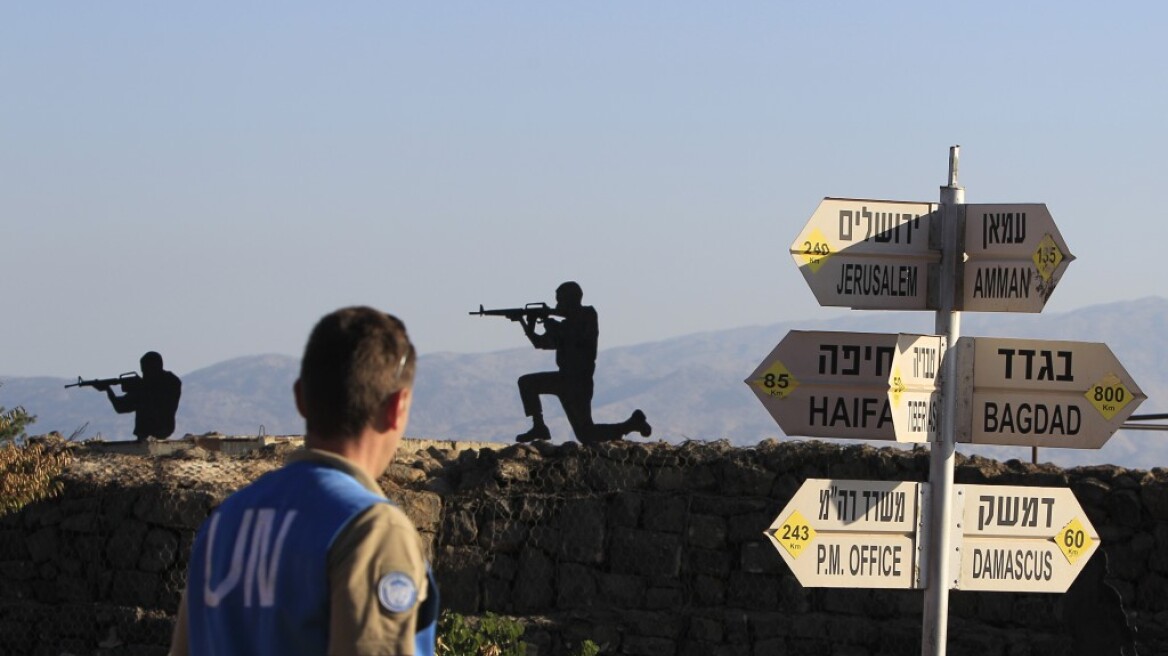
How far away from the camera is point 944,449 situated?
215 inches

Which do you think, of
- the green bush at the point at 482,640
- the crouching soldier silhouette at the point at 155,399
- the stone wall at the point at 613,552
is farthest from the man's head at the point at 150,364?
the green bush at the point at 482,640

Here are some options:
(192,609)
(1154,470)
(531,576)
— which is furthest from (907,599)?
(192,609)

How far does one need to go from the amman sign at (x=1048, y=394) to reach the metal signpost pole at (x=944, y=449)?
0.08m

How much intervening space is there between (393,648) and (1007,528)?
3.53 metres

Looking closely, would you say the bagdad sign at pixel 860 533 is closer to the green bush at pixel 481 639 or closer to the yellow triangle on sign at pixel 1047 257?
the yellow triangle on sign at pixel 1047 257

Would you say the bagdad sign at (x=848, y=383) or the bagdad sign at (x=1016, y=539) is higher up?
the bagdad sign at (x=848, y=383)

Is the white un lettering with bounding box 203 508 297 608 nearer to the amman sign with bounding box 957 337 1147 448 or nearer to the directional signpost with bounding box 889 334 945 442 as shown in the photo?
the directional signpost with bounding box 889 334 945 442

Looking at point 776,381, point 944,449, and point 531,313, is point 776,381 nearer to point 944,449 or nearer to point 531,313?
point 944,449

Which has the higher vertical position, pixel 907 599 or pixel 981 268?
pixel 981 268

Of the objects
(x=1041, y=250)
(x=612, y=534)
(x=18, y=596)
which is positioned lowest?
(x=18, y=596)

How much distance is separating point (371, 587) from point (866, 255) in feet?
11.0

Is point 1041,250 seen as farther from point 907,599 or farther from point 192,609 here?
point 907,599

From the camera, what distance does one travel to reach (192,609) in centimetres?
274

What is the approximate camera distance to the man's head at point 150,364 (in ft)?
51.7
